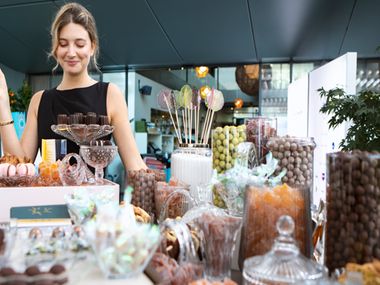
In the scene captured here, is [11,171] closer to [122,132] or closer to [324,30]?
[122,132]

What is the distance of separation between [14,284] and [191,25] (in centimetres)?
481

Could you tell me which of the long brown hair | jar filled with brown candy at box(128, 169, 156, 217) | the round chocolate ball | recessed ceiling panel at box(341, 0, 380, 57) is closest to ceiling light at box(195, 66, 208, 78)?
recessed ceiling panel at box(341, 0, 380, 57)

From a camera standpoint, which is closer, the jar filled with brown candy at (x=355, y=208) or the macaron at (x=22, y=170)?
the jar filled with brown candy at (x=355, y=208)

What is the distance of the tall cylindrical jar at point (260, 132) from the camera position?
1.21 metres

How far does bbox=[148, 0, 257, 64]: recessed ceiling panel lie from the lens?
442 cm

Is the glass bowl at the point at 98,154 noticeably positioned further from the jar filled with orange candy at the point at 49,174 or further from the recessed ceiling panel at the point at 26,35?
the recessed ceiling panel at the point at 26,35

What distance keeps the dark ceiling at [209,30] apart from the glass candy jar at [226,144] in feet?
11.3

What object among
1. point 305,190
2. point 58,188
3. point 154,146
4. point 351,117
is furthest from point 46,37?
point 305,190

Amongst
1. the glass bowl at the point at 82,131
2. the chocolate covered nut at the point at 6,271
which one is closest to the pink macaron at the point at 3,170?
the glass bowl at the point at 82,131

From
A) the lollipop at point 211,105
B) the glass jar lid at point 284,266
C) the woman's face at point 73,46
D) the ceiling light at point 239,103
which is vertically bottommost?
the glass jar lid at point 284,266

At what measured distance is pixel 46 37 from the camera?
5426 mm

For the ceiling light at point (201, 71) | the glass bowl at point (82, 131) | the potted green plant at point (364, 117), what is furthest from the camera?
the ceiling light at point (201, 71)

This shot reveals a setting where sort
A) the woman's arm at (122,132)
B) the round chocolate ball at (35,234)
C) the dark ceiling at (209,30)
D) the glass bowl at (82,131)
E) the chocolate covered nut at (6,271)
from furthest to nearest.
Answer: the dark ceiling at (209,30) < the woman's arm at (122,132) < the glass bowl at (82,131) < the round chocolate ball at (35,234) < the chocolate covered nut at (6,271)

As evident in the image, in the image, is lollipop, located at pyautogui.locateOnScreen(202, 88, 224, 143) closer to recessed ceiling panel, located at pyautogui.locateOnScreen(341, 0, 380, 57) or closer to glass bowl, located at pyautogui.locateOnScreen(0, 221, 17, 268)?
glass bowl, located at pyautogui.locateOnScreen(0, 221, 17, 268)
